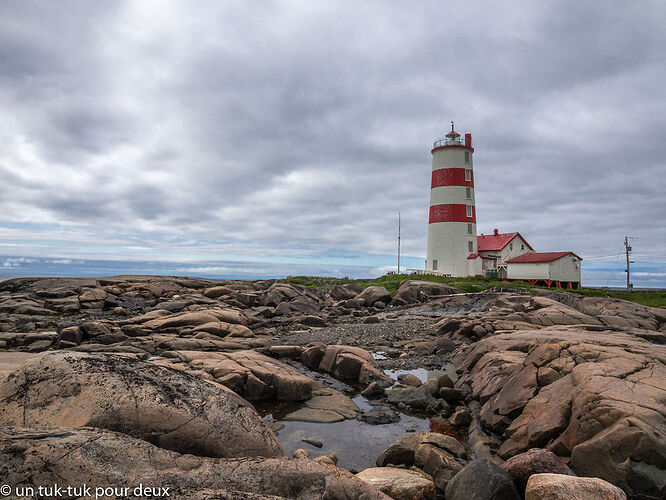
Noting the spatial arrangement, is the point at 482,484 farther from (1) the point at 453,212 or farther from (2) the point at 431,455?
(1) the point at 453,212

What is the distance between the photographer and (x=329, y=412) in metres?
10.8

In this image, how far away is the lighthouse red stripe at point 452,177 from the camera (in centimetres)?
4475

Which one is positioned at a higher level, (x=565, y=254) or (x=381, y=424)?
(x=565, y=254)

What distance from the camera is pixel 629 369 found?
28.0 feet

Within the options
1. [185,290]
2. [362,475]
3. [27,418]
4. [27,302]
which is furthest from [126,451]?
[185,290]

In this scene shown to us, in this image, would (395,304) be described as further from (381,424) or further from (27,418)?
(27,418)

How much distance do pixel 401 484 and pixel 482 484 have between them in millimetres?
1155

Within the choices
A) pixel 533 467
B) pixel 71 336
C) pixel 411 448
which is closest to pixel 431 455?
pixel 411 448

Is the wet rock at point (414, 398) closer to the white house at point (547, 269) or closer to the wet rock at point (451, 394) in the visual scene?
the wet rock at point (451, 394)

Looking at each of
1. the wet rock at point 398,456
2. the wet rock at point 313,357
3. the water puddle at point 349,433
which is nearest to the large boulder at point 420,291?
the wet rock at point 313,357

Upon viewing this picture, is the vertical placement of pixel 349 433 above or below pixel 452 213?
below

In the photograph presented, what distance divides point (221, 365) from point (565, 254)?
1701 inches

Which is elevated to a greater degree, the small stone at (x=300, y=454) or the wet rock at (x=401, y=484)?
the wet rock at (x=401, y=484)

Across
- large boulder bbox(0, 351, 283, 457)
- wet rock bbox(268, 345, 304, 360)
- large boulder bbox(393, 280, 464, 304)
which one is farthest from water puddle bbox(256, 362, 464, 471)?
large boulder bbox(393, 280, 464, 304)
